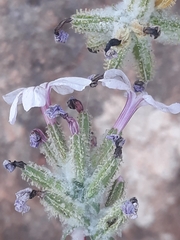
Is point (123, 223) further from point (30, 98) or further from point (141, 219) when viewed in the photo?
point (141, 219)

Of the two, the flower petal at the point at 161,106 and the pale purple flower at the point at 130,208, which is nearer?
the pale purple flower at the point at 130,208

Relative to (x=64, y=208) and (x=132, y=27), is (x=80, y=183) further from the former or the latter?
(x=132, y=27)

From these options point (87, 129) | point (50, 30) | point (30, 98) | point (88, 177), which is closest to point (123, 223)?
point (88, 177)

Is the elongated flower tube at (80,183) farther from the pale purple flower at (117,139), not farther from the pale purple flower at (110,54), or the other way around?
the pale purple flower at (110,54)

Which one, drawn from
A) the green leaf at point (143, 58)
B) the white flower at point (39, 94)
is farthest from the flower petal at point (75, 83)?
the green leaf at point (143, 58)

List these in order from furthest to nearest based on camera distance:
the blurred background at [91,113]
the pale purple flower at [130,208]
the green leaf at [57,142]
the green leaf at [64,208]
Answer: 1. the blurred background at [91,113]
2. the green leaf at [57,142]
3. the green leaf at [64,208]
4. the pale purple flower at [130,208]

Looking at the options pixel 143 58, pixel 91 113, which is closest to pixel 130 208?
pixel 143 58
